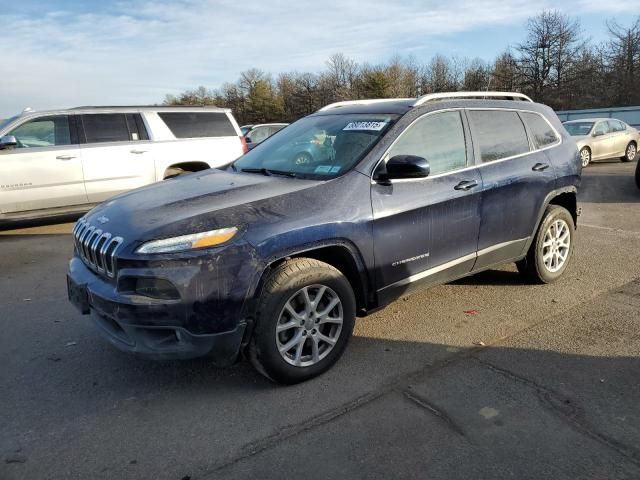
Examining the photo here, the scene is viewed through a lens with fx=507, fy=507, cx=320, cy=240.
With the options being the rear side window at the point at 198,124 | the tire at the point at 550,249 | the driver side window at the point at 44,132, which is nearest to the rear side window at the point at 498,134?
the tire at the point at 550,249

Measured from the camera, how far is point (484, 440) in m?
2.65

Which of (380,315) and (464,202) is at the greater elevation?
(464,202)

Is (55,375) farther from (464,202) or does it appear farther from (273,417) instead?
(464,202)

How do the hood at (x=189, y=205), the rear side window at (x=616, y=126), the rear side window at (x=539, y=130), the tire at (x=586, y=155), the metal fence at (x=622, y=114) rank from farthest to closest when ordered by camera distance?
the metal fence at (x=622, y=114) → the rear side window at (x=616, y=126) → the tire at (x=586, y=155) → the rear side window at (x=539, y=130) → the hood at (x=189, y=205)

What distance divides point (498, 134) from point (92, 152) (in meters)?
6.27

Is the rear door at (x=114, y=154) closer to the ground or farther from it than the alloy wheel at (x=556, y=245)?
farther from it

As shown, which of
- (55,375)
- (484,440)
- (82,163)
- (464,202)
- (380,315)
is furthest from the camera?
(82,163)

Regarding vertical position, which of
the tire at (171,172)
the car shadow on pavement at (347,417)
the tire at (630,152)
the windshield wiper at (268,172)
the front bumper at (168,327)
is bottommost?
the car shadow on pavement at (347,417)

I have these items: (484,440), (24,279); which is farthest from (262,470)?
(24,279)

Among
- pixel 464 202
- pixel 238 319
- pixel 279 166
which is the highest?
pixel 279 166

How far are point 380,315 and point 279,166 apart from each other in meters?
1.53

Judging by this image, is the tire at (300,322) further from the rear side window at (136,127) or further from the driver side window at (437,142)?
the rear side window at (136,127)

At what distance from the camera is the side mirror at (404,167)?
3.44m

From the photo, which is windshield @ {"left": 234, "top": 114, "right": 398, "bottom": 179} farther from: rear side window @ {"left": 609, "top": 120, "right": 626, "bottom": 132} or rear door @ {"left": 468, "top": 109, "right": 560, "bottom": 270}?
rear side window @ {"left": 609, "top": 120, "right": 626, "bottom": 132}
